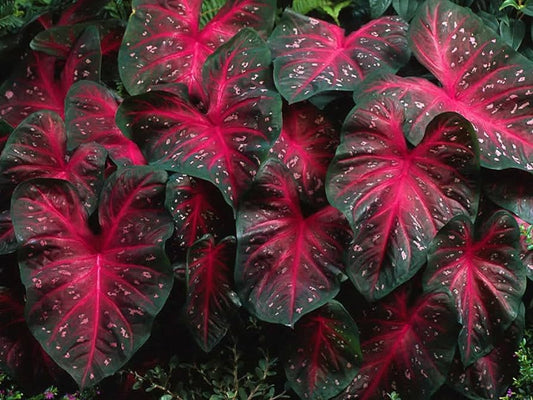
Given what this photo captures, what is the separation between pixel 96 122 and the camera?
194 centimetres

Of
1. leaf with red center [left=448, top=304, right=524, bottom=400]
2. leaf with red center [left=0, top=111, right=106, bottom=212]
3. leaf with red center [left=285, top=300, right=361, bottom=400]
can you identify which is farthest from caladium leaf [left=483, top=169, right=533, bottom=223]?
leaf with red center [left=0, top=111, right=106, bottom=212]

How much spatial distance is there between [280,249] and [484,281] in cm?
54

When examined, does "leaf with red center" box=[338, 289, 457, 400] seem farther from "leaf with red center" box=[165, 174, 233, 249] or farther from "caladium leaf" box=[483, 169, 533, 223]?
"leaf with red center" box=[165, 174, 233, 249]

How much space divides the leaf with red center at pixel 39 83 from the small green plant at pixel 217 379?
88 centimetres

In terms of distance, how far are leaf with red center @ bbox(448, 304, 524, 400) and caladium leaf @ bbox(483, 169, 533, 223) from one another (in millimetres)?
273

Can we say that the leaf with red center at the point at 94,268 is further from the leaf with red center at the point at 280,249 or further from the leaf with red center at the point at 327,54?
the leaf with red center at the point at 327,54

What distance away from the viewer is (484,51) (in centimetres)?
188

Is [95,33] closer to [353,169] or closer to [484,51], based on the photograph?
[353,169]

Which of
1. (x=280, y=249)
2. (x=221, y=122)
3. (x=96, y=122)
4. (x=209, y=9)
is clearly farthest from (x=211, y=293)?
(x=209, y=9)

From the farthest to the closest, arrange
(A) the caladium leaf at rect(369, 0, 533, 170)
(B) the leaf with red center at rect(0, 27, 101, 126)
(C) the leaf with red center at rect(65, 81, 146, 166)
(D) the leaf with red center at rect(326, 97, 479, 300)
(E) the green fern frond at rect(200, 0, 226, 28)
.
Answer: (E) the green fern frond at rect(200, 0, 226, 28)
(B) the leaf with red center at rect(0, 27, 101, 126)
(C) the leaf with red center at rect(65, 81, 146, 166)
(A) the caladium leaf at rect(369, 0, 533, 170)
(D) the leaf with red center at rect(326, 97, 479, 300)

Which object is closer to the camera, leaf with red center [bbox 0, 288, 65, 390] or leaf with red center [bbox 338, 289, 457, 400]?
leaf with red center [bbox 338, 289, 457, 400]

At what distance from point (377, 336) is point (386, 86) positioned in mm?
679

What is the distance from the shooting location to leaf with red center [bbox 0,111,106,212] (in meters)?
1.85

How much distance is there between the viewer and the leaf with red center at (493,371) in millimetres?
1867
